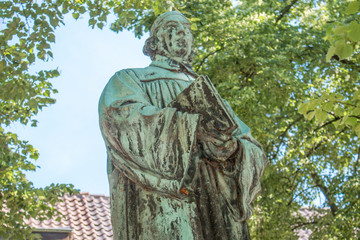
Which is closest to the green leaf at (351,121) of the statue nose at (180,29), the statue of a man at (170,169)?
the statue of a man at (170,169)

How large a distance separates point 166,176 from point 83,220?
45.6 feet

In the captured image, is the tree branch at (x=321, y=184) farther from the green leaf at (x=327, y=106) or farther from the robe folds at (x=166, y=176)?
the robe folds at (x=166, y=176)

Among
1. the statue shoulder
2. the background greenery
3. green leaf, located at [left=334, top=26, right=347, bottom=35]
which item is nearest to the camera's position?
the statue shoulder

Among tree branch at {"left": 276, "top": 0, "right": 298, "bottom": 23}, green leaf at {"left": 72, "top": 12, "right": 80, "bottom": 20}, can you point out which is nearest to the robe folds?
green leaf at {"left": 72, "top": 12, "right": 80, "bottom": 20}

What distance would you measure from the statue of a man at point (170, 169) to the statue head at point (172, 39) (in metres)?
0.44

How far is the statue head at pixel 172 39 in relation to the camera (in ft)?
15.5

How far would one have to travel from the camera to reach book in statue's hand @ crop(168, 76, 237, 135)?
4082mm

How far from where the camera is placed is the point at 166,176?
3.94 meters

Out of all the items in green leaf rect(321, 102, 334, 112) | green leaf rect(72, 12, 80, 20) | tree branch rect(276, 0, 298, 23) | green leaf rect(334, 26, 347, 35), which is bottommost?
green leaf rect(334, 26, 347, 35)

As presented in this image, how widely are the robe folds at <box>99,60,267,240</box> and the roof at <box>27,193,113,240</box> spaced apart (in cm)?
Result: 1227

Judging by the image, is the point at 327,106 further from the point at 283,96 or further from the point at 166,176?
the point at 283,96

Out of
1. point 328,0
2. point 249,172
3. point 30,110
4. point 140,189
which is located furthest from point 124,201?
point 328,0

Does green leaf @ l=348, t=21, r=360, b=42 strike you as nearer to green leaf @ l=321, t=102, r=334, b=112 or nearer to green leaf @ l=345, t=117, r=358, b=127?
green leaf @ l=321, t=102, r=334, b=112

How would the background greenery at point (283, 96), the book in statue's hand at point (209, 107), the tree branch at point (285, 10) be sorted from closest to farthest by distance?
the book in statue's hand at point (209, 107)
the background greenery at point (283, 96)
the tree branch at point (285, 10)
